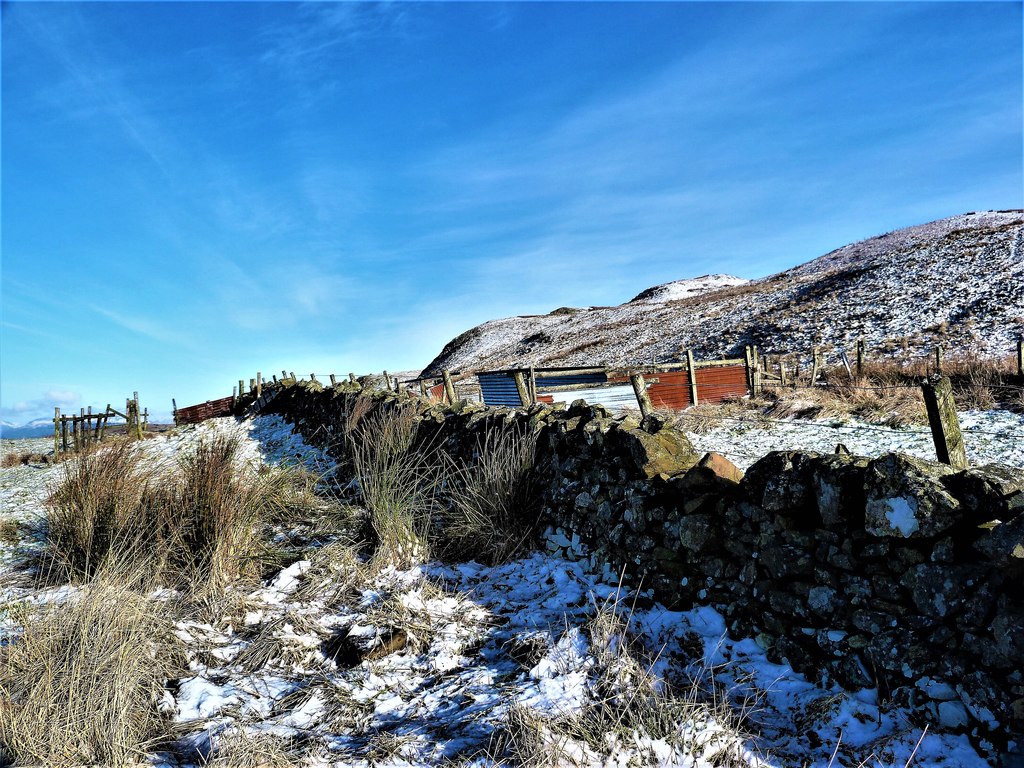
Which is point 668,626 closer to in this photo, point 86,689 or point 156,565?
point 86,689

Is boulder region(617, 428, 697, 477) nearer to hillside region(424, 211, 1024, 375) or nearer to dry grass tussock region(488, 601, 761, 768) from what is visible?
dry grass tussock region(488, 601, 761, 768)

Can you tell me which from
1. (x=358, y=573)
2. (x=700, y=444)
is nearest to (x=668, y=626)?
(x=358, y=573)

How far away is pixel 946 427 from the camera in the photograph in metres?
3.45

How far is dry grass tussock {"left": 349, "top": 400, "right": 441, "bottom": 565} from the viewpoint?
16.0 feet

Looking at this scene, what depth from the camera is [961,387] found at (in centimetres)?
1149

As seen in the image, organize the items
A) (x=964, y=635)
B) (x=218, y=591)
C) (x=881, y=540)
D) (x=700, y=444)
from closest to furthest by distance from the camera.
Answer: (x=964, y=635) → (x=881, y=540) → (x=218, y=591) → (x=700, y=444)

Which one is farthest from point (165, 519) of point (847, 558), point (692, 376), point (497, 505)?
point (692, 376)

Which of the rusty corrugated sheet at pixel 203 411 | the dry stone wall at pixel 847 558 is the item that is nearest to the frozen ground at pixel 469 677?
the dry stone wall at pixel 847 558

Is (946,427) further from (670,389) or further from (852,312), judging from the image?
(852,312)

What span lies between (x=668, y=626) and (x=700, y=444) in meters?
6.05

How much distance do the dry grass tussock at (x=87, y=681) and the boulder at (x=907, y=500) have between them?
3.38 metres

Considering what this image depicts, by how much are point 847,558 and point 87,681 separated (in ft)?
11.8

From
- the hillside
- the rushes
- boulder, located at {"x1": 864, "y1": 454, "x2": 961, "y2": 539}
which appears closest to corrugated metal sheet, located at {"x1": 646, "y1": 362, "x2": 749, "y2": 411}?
the hillside

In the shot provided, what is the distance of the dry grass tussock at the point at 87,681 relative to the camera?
2641 millimetres
